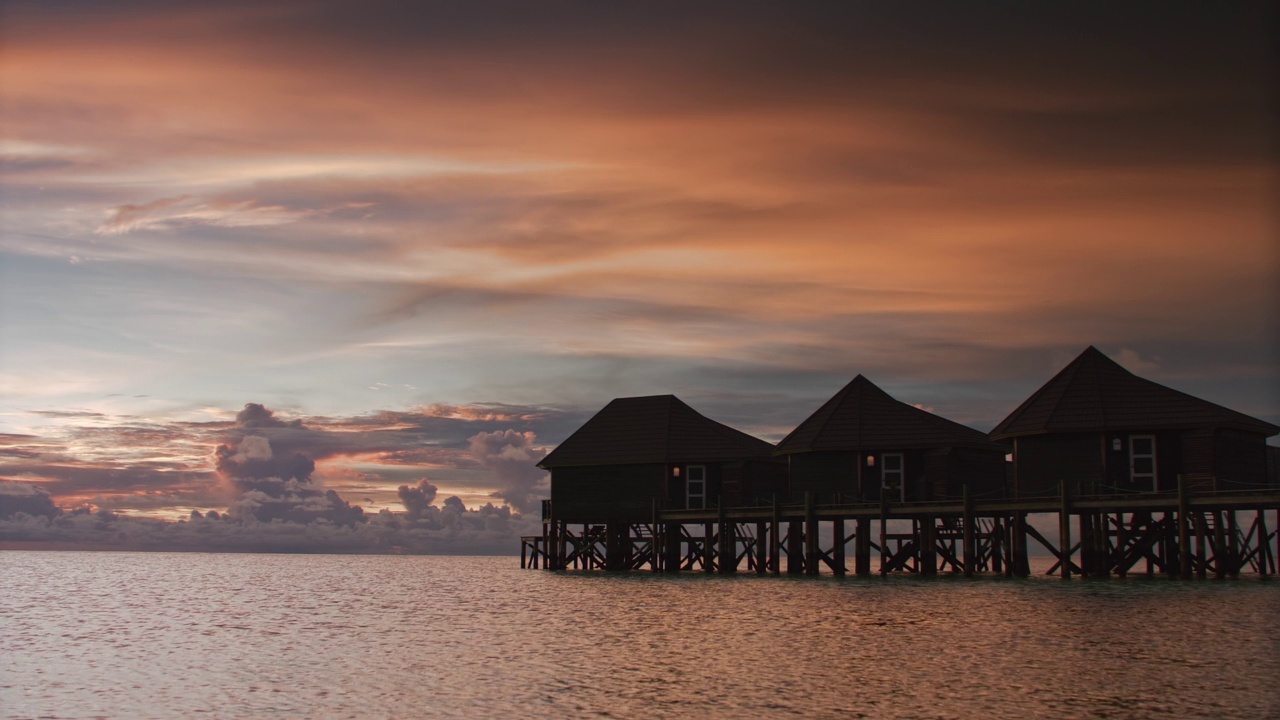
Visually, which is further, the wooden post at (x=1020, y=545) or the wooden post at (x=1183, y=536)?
the wooden post at (x=1020, y=545)

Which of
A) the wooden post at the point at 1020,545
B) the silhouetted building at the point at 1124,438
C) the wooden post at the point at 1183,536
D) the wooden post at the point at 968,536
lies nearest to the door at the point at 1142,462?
the silhouetted building at the point at 1124,438

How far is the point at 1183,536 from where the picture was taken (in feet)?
137

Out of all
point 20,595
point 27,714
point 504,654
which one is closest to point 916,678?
point 504,654

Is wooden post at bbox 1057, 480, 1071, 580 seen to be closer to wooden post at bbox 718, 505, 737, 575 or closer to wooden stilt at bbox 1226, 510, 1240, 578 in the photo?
wooden stilt at bbox 1226, 510, 1240, 578

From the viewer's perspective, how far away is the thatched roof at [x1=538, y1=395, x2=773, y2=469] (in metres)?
56.3

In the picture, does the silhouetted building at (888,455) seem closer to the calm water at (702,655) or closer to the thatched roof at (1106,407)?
the thatched roof at (1106,407)

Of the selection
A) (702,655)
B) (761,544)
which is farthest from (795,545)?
(702,655)

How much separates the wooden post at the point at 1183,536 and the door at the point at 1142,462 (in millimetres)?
1220

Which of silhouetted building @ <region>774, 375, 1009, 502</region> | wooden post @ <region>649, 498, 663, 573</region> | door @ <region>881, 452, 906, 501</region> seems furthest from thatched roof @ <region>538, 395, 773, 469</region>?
door @ <region>881, 452, 906, 501</region>

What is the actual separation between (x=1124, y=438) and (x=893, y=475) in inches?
375

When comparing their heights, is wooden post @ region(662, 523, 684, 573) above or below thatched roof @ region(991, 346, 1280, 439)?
below

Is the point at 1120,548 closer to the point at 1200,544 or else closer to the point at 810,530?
the point at 1200,544

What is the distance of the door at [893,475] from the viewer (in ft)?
163

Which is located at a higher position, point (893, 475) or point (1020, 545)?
point (893, 475)
